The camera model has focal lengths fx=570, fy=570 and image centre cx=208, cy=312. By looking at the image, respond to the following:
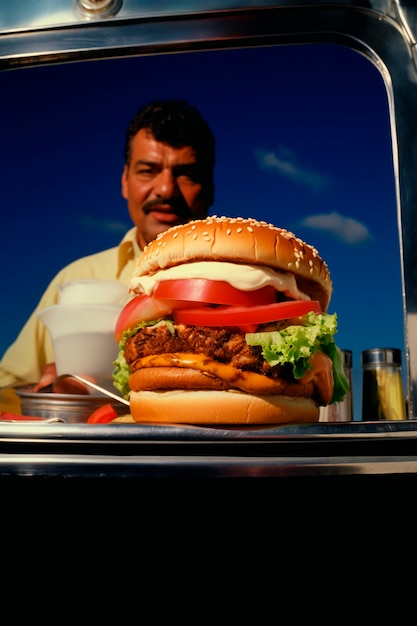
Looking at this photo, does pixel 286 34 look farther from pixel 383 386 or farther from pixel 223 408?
pixel 383 386

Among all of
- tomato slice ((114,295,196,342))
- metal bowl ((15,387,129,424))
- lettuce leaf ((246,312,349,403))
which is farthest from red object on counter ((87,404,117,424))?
lettuce leaf ((246,312,349,403))

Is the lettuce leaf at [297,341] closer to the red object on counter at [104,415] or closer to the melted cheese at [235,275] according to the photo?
the melted cheese at [235,275]

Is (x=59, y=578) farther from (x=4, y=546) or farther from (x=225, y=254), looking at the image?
(x=225, y=254)

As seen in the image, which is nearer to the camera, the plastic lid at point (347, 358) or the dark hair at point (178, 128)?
the plastic lid at point (347, 358)

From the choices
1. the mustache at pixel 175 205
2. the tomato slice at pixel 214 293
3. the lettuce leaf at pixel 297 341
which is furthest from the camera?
the mustache at pixel 175 205

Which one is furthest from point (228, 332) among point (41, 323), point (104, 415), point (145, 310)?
point (41, 323)

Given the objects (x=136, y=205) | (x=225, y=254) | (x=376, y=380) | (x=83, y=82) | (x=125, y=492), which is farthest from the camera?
(x=83, y=82)

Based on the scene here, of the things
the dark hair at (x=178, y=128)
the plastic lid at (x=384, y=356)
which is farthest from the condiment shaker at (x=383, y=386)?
the dark hair at (x=178, y=128)

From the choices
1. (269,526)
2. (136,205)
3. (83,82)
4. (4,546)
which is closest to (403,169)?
(269,526)
